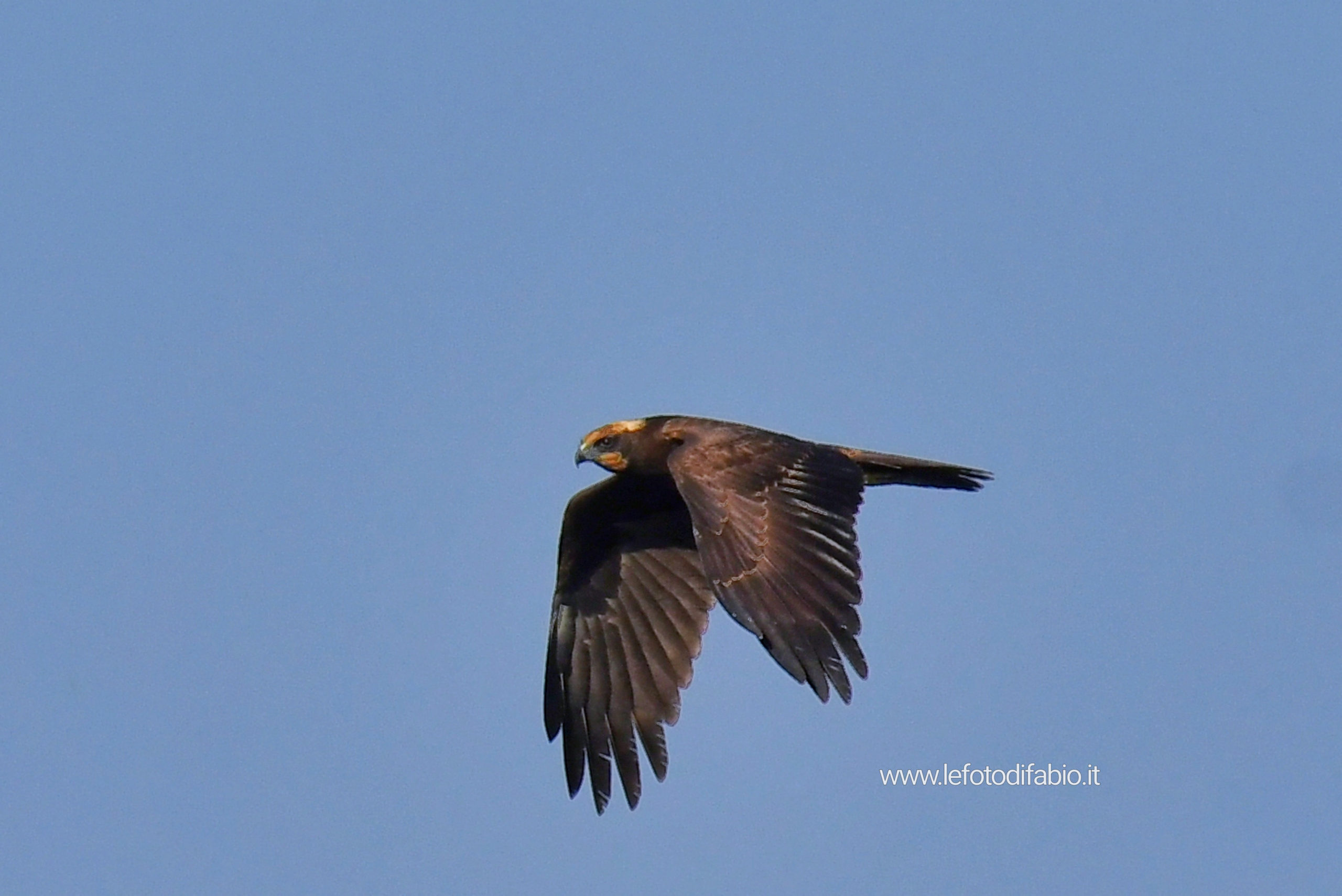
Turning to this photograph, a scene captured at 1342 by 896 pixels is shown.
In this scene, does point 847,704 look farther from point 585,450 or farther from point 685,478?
point 585,450

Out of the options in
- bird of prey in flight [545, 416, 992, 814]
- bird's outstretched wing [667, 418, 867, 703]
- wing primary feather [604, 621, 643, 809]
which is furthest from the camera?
wing primary feather [604, 621, 643, 809]

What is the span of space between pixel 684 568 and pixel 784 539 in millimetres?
2405

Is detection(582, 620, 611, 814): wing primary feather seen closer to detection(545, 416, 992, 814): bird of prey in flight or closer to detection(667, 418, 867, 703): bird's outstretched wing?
detection(545, 416, 992, 814): bird of prey in flight

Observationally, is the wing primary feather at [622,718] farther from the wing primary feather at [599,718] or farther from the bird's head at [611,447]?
the bird's head at [611,447]

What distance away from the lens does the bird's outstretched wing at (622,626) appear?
12555 mm

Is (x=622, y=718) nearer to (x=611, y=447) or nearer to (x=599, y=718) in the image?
(x=599, y=718)

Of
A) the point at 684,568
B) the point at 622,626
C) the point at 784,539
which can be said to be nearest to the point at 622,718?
the point at 622,626

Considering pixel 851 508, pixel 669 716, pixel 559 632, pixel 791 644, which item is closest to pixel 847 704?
pixel 791 644

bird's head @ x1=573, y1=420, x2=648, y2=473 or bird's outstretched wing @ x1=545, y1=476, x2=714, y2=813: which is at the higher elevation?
bird's head @ x1=573, y1=420, x2=648, y2=473

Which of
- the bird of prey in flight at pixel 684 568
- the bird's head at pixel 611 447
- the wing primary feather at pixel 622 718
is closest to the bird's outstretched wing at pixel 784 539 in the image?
the bird of prey in flight at pixel 684 568

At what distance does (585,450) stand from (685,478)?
1.50m

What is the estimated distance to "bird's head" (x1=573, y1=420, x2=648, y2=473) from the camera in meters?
12.7

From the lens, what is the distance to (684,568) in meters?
13.1

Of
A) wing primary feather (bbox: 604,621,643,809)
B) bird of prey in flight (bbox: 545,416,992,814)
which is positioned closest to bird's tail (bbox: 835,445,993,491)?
bird of prey in flight (bbox: 545,416,992,814)
